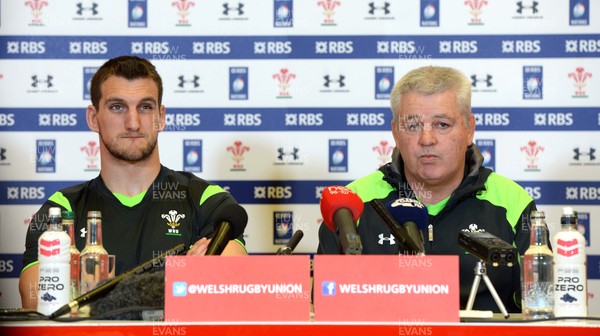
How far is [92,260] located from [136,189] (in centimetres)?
102

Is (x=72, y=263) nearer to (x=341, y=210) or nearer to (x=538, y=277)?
(x=341, y=210)

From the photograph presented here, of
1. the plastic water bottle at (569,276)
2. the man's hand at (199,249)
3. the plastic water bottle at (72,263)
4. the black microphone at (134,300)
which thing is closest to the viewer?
the black microphone at (134,300)

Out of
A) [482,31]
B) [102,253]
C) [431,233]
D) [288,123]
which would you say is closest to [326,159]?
[288,123]

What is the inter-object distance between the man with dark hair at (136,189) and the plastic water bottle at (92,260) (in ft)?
2.84

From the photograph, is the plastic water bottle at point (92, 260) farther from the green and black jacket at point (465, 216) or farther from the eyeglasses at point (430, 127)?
the eyeglasses at point (430, 127)

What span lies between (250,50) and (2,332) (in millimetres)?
2230

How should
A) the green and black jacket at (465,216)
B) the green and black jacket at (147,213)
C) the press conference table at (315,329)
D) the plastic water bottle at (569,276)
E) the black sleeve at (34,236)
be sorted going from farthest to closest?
the green and black jacket at (147,213) < the black sleeve at (34,236) < the green and black jacket at (465,216) < the plastic water bottle at (569,276) < the press conference table at (315,329)

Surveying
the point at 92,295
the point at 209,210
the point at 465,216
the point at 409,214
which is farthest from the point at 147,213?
the point at 409,214

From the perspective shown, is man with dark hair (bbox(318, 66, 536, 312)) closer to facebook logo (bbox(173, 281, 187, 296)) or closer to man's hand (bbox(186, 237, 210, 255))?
man's hand (bbox(186, 237, 210, 255))

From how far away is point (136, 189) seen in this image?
9.76ft

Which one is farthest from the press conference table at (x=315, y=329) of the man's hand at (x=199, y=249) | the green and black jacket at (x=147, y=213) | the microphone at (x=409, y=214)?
the green and black jacket at (x=147, y=213)

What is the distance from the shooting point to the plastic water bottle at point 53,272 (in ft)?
5.89

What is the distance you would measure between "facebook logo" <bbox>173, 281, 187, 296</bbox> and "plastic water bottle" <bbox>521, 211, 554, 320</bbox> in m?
0.73

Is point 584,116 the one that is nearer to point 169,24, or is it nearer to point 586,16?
point 586,16
